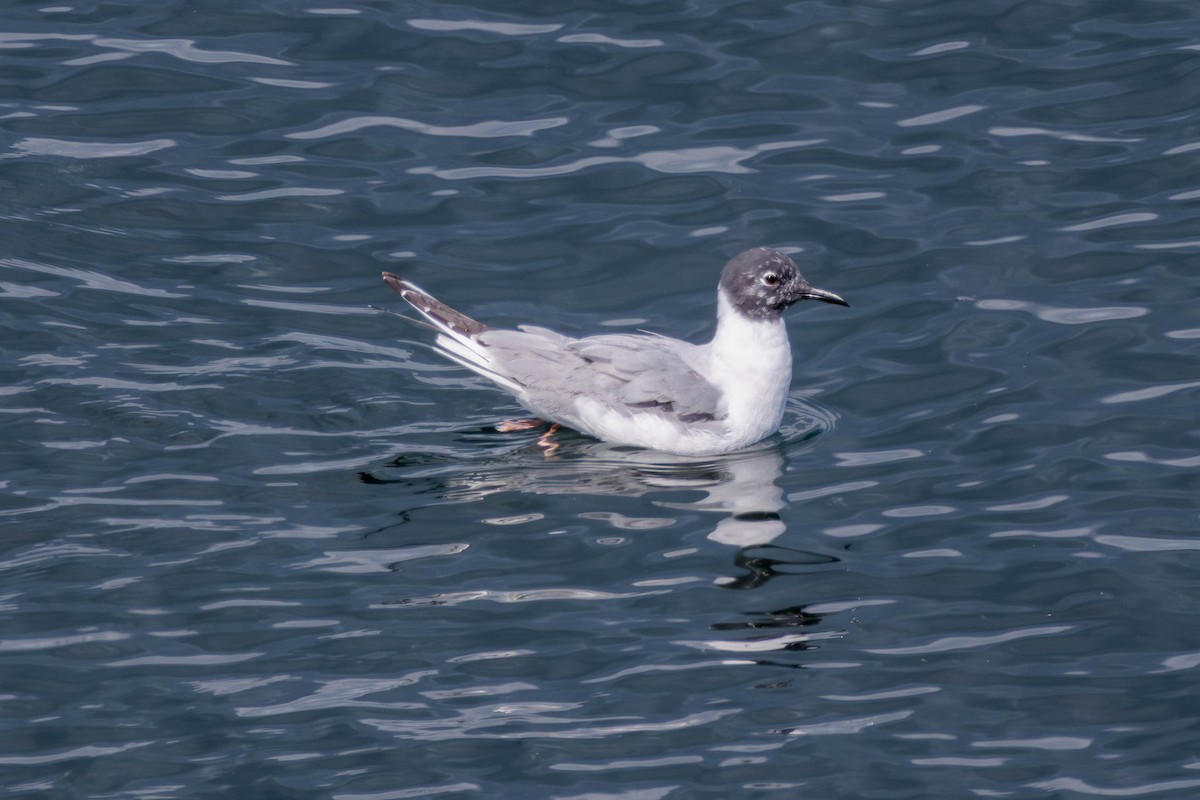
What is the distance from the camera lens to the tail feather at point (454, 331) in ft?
42.0

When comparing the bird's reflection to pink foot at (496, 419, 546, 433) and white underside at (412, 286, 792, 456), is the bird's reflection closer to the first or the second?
white underside at (412, 286, 792, 456)

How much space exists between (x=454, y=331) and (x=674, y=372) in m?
1.71

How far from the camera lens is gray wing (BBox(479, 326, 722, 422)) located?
40.8 ft

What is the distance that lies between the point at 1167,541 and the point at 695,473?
311 cm

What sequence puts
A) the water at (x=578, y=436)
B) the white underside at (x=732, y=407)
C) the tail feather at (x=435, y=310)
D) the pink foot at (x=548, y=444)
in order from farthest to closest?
the tail feather at (x=435, y=310), the pink foot at (x=548, y=444), the white underside at (x=732, y=407), the water at (x=578, y=436)

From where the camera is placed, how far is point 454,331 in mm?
13078

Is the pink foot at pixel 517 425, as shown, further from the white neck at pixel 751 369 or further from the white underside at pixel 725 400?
the white neck at pixel 751 369

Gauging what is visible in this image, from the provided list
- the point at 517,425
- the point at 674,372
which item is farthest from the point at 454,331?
the point at 674,372

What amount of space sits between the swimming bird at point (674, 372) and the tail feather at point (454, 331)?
0.01 meters

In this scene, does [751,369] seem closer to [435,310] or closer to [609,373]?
[609,373]

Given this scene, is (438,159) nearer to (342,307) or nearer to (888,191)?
(342,307)

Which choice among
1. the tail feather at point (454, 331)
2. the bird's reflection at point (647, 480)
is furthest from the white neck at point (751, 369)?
the tail feather at point (454, 331)

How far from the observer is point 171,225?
1509 cm

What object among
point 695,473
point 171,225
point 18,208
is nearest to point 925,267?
point 695,473
